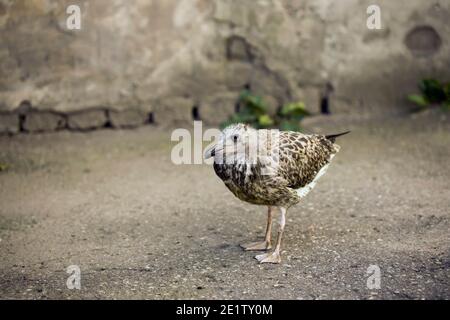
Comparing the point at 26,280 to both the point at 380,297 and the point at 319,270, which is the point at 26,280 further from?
the point at 380,297

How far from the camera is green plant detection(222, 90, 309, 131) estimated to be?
335 inches

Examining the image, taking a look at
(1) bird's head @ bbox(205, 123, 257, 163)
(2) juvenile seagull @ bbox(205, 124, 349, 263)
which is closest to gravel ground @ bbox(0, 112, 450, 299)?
(2) juvenile seagull @ bbox(205, 124, 349, 263)

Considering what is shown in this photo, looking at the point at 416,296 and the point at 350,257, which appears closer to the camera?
the point at 416,296

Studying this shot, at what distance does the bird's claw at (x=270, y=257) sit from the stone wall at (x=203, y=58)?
3792 millimetres

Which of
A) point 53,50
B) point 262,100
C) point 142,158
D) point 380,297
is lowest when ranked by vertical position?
point 380,297

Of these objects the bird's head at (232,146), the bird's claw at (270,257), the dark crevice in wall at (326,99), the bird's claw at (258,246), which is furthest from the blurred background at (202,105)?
the bird's head at (232,146)

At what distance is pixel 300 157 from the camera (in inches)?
210

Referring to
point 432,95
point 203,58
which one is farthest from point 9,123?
point 432,95

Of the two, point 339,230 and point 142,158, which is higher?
point 142,158

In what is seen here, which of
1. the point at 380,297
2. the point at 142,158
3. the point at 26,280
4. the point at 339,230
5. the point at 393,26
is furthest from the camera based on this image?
the point at 393,26

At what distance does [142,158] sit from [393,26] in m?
3.47

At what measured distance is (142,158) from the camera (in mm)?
7891

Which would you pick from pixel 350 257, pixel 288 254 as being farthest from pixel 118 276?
pixel 350 257

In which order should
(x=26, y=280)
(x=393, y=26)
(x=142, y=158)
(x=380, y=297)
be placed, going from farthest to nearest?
(x=393, y=26) → (x=142, y=158) → (x=26, y=280) → (x=380, y=297)
